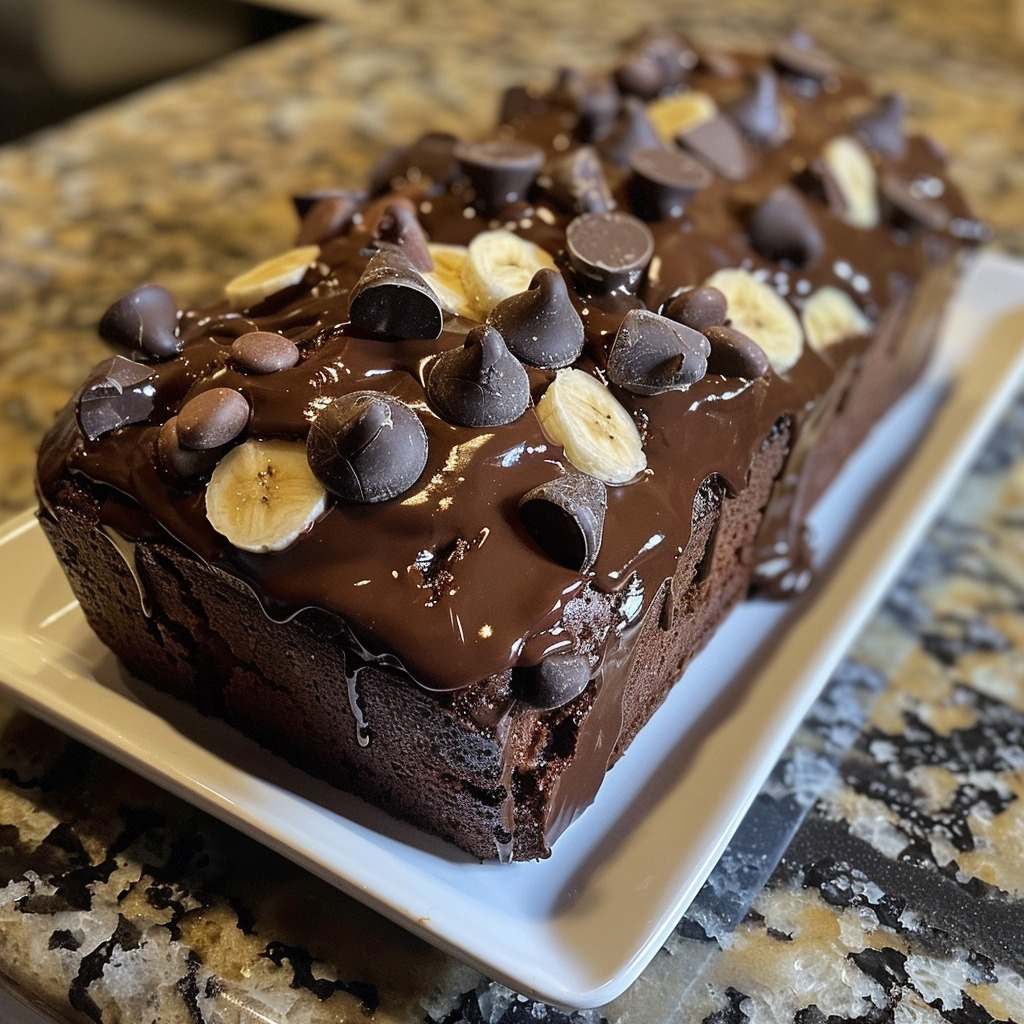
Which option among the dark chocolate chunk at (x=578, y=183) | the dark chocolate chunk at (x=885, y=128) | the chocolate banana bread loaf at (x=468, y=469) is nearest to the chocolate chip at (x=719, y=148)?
the chocolate banana bread loaf at (x=468, y=469)

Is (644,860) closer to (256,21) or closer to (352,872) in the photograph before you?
(352,872)

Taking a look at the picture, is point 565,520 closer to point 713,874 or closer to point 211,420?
point 211,420

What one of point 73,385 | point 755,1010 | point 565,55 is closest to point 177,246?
point 73,385

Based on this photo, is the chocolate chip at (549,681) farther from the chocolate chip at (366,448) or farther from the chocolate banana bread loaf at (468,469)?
the chocolate chip at (366,448)

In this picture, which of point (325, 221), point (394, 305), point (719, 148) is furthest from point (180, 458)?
point (719, 148)

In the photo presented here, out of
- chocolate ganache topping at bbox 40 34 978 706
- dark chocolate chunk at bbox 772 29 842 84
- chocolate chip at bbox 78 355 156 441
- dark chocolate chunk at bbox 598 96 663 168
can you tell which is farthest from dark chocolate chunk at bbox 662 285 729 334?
dark chocolate chunk at bbox 772 29 842 84

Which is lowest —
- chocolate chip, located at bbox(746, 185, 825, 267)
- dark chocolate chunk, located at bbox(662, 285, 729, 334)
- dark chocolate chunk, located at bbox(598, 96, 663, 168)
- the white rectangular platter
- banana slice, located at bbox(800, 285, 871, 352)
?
the white rectangular platter

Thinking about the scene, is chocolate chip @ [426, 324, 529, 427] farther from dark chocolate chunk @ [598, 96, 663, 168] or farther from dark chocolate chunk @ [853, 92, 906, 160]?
dark chocolate chunk @ [853, 92, 906, 160]
